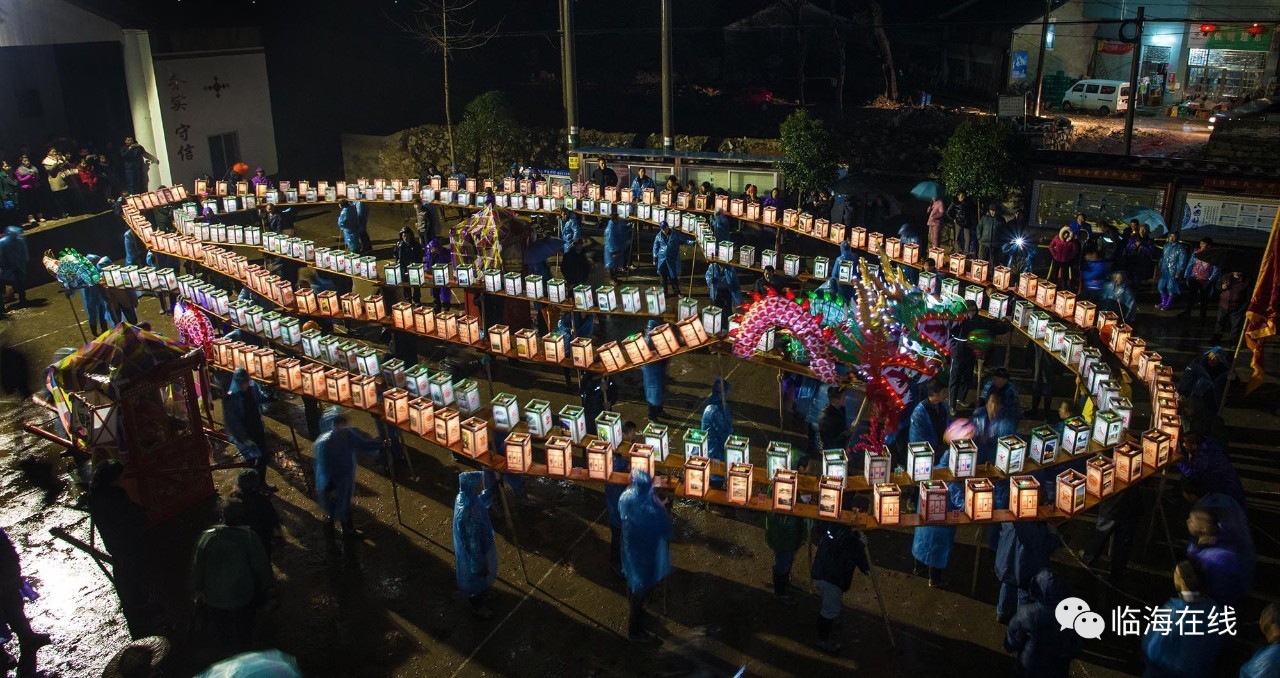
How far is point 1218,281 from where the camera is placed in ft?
55.8

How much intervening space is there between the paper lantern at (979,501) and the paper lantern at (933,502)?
233 mm

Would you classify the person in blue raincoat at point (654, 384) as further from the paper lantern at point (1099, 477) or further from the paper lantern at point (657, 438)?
the paper lantern at point (1099, 477)

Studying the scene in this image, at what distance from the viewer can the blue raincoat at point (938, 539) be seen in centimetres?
967

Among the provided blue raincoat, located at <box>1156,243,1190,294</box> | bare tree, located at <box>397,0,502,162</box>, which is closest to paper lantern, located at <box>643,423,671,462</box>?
blue raincoat, located at <box>1156,243,1190,294</box>

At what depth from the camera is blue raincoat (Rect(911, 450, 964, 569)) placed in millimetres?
9672

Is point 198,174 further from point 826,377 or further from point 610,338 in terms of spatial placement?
point 826,377

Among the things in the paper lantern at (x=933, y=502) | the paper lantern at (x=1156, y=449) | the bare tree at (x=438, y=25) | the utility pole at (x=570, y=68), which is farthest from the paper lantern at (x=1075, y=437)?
the bare tree at (x=438, y=25)

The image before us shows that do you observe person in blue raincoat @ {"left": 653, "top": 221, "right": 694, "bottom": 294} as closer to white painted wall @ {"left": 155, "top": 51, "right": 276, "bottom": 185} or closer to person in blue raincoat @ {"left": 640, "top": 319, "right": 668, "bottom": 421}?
person in blue raincoat @ {"left": 640, "top": 319, "right": 668, "bottom": 421}

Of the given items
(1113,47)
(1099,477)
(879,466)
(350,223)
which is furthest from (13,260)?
(1113,47)

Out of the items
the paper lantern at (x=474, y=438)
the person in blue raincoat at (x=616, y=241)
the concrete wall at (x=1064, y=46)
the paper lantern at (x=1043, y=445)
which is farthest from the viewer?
the concrete wall at (x=1064, y=46)

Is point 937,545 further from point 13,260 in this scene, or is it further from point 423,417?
point 13,260

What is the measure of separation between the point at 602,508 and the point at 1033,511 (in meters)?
4.91

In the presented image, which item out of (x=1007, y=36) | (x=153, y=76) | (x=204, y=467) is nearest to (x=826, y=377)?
(x=204, y=467)

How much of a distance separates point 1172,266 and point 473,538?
14117 mm
